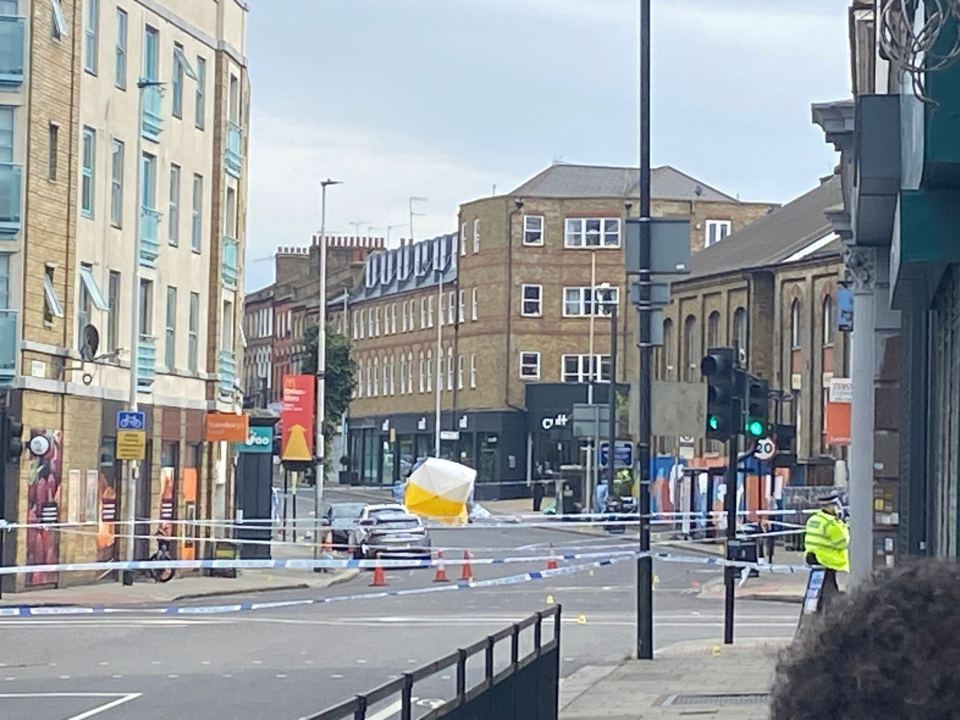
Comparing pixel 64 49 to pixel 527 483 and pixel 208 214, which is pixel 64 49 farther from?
pixel 527 483

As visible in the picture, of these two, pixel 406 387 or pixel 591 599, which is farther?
pixel 406 387

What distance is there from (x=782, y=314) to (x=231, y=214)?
23.4m

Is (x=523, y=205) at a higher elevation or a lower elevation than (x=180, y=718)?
higher

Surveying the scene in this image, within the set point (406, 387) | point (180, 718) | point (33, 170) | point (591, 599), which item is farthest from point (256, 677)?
point (406, 387)

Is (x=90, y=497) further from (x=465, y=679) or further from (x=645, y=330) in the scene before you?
(x=465, y=679)

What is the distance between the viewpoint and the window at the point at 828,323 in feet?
199

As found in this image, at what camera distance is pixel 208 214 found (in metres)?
46.4

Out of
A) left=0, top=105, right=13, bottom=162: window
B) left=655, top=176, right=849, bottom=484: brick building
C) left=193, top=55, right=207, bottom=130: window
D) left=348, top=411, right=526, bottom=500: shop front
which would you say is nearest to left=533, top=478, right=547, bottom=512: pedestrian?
left=348, top=411, right=526, bottom=500: shop front

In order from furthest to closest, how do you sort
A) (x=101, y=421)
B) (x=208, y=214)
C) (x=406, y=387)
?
(x=406, y=387), (x=208, y=214), (x=101, y=421)

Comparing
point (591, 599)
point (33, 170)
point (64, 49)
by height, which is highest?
point (64, 49)

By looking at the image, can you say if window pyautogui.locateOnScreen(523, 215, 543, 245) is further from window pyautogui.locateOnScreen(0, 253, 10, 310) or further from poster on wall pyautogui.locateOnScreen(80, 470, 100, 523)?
window pyautogui.locateOnScreen(0, 253, 10, 310)

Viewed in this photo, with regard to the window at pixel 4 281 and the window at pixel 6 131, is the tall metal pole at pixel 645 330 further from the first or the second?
the window at pixel 6 131

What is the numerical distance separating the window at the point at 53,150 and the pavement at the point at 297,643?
7837 millimetres

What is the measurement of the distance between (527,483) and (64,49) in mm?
59489
